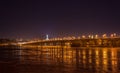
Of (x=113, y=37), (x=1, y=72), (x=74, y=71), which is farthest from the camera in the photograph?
(x=113, y=37)

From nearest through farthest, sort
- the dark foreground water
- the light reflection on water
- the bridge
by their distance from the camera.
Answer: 1. the dark foreground water
2. the light reflection on water
3. the bridge

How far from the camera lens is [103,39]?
15338 cm

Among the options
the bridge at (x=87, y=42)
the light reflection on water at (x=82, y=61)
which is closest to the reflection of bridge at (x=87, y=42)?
the bridge at (x=87, y=42)

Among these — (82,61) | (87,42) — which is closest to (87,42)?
(87,42)

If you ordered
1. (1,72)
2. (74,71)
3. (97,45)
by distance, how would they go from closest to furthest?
1. (1,72)
2. (74,71)
3. (97,45)

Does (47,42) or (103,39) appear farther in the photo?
(47,42)

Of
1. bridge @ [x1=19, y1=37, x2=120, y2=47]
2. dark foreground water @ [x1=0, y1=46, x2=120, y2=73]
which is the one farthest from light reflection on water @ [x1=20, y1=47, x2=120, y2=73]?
bridge @ [x1=19, y1=37, x2=120, y2=47]

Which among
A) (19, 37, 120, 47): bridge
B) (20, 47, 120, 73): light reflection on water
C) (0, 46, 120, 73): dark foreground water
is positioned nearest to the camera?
(0, 46, 120, 73): dark foreground water

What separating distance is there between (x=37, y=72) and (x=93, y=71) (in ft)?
16.8

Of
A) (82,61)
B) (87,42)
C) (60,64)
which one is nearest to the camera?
(60,64)

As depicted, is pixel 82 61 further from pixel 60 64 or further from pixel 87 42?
pixel 87 42

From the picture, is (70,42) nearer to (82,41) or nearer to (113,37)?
(82,41)

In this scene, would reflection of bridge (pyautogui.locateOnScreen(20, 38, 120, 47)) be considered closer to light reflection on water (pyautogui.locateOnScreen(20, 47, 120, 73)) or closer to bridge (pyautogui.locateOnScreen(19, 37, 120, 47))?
bridge (pyautogui.locateOnScreen(19, 37, 120, 47))

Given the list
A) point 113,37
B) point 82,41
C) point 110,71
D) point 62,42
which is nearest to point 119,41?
point 113,37
